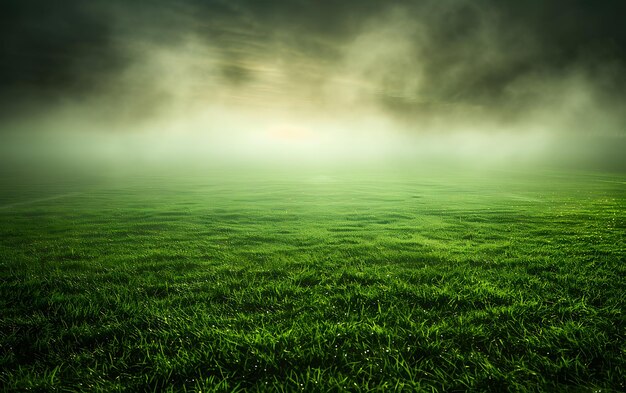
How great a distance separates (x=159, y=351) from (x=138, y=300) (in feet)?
7.31

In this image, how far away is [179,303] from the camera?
5.96m

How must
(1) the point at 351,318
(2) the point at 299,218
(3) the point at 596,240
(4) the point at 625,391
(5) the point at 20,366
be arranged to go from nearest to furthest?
(4) the point at 625,391, (5) the point at 20,366, (1) the point at 351,318, (3) the point at 596,240, (2) the point at 299,218

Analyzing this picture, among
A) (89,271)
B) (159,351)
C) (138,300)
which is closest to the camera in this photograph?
(159,351)

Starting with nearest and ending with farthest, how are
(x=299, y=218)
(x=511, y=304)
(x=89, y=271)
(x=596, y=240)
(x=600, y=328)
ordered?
(x=600, y=328), (x=511, y=304), (x=89, y=271), (x=596, y=240), (x=299, y=218)

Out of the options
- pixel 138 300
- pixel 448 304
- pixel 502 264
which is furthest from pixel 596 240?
pixel 138 300

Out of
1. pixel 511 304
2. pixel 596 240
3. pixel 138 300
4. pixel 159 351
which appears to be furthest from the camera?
pixel 596 240

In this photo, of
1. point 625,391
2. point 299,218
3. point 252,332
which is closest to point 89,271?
point 252,332

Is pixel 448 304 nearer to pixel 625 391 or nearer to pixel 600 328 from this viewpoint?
pixel 600 328

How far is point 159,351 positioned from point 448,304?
468 cm

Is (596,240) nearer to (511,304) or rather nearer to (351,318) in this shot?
(511,304)

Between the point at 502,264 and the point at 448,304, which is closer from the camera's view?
the point at 448,304

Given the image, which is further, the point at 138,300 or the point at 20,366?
the point at 138,300

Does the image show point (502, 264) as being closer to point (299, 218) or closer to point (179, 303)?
point (179, 303)

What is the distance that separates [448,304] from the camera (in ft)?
18.8
